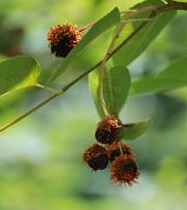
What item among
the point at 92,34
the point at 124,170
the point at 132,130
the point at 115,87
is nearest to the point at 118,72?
the point at 115,87

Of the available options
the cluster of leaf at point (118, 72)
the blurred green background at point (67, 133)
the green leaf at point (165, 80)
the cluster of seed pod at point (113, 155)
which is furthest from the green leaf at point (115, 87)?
the blurred green background at point (67, 133)

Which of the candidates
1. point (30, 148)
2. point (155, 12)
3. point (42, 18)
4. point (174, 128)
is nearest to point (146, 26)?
point (155, 12)

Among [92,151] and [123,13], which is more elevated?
[123,13]

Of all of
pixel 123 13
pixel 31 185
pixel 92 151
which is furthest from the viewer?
pixel 31 185

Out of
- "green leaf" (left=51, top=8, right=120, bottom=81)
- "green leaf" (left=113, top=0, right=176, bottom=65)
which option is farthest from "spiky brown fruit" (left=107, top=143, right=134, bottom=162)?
"green leaf" (left=51, top=8, right=120, bottom=81)

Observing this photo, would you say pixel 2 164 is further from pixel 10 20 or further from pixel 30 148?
pixel 10 20

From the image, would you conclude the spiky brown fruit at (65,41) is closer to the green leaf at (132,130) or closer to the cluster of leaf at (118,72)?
the cluster of leaf at (118,72)

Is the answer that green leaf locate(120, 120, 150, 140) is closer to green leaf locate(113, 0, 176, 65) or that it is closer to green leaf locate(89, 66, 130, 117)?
green leaf locate(89, 66, 130, 117)
